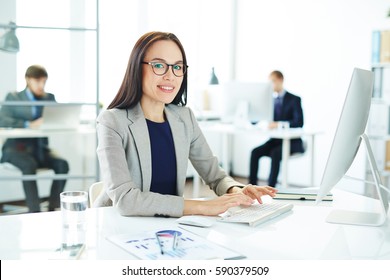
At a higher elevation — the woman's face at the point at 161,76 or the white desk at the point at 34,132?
the woman's face at the point at 161,76

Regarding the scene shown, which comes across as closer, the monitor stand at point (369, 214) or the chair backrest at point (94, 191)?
the monitor stand at point (369, 214)

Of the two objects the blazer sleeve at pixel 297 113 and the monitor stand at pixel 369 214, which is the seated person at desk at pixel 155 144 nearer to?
the monitor stand at pixel 369 214

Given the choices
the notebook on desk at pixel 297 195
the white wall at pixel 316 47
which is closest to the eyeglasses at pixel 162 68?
the notebook on desk at pixel 297 195

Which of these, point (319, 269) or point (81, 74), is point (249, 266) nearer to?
point (319, 269)

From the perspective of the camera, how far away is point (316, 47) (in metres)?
6.00

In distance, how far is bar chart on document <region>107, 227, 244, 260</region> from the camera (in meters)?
1.33

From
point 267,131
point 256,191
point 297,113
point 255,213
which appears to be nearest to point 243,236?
point 255,213

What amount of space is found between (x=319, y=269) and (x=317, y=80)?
4.94 meters

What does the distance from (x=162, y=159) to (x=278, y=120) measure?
149 inches

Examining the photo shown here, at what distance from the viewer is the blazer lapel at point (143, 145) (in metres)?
1.95

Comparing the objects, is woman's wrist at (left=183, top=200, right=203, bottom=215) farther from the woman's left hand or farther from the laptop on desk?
the laptop on desk

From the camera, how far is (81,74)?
4031 mm

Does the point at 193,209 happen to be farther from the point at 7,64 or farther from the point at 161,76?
the point at 7,64

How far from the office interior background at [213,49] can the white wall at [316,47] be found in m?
0.01
